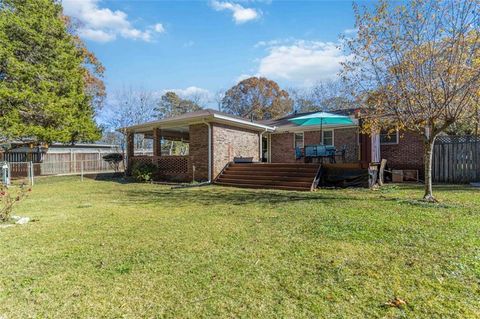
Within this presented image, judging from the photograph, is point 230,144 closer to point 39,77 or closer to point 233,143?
point 233,143

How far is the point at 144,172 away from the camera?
47.5 ft

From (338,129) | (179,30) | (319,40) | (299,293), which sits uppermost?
(179,30)

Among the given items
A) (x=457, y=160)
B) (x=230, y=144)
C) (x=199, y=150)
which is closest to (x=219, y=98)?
(x=230, y=144)

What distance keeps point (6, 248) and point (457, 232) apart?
6649 mm

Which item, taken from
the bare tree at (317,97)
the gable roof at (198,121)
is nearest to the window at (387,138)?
the gable roof at (198,121)

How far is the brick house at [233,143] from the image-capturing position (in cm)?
1344

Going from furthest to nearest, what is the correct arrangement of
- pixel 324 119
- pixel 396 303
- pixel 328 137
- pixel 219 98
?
pixel 219 98 → pixel 328 137 → pixel 324 119 → pixel 396 303

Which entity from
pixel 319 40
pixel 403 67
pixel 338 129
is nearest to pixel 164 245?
pixel 403 67

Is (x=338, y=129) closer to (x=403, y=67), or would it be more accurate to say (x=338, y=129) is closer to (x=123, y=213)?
(x=403, y=67)

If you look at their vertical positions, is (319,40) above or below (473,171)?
above

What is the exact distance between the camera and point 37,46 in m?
17.9

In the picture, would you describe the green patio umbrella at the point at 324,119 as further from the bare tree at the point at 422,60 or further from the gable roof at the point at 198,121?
the bare tree at the point at 422,60

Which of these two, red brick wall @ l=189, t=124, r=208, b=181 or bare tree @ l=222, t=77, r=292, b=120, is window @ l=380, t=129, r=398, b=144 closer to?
red brick wall @ l=189, t=124, r=208, b=181

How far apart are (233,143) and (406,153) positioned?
8494 mm
